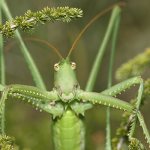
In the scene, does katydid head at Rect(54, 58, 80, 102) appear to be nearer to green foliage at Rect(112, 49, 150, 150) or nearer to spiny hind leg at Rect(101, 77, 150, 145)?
spiny hind leg at Rect(101, 77, 150, 145)

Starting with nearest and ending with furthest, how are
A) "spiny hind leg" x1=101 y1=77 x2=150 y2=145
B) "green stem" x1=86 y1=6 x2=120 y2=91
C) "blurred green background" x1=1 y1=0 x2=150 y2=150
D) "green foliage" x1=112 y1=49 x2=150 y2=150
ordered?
"spiny hind leg" x1=101 y1=77 x2=150 y2=145
"green foliage" x1=112 y1=49 x2=150 y2=150
"green stem" x1=86 y1=6 x2=120 y2=91
"blurred green background" x1=1 y1=0 x2=150 y2=150

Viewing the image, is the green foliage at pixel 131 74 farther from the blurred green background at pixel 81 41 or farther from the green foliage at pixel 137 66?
the blurred green background at pixel 81 41

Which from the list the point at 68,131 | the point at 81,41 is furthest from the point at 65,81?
the point at 81,41

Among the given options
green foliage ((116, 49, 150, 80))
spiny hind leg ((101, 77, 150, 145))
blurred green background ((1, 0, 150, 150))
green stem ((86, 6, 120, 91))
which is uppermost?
blurred green background ((1, 0, 150, 150))

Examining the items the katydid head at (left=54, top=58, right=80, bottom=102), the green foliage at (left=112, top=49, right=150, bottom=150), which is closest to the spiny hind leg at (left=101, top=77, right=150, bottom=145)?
the green foliage at (left=112, top=49, right=150, bottom=150)

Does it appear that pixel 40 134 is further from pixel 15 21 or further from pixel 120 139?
pixel 15 21

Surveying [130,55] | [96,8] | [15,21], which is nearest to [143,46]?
[130,55]

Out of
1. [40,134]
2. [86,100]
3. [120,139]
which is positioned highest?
[40,134]

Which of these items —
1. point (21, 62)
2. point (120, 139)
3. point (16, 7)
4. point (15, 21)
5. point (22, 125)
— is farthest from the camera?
point (21, 62)
